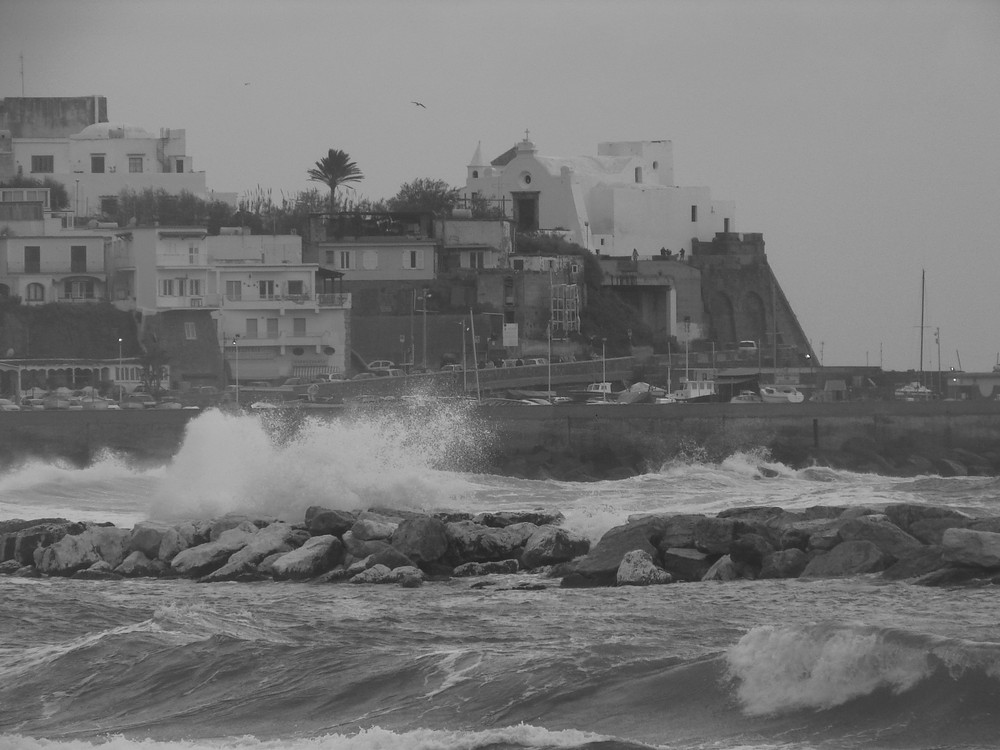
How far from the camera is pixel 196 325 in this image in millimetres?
63188

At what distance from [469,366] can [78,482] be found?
25.3m

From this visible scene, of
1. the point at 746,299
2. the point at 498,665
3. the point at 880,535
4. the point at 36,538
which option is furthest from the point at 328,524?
the point at 746,299

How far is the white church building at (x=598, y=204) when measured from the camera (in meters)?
82.0

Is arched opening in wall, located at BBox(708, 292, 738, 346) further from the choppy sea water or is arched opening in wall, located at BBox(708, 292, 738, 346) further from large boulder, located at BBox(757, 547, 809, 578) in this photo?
large boulder, located at BBox(757, 547, 809, 578)

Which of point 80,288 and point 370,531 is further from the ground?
point 80,288

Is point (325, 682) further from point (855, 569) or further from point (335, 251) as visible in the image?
point (335, 251)

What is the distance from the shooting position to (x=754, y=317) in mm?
81938

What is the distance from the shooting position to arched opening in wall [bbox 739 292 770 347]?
8156 cm

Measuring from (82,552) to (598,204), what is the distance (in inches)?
2317

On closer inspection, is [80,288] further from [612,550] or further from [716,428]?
[612,550]

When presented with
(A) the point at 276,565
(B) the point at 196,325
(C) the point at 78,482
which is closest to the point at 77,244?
(B) the point at 196,325

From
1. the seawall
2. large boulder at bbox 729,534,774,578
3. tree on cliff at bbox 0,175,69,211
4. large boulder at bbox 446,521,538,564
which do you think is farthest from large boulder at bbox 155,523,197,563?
tree on cliff at bbox 0,175,69,211

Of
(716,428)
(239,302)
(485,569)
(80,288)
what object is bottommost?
(485,569)

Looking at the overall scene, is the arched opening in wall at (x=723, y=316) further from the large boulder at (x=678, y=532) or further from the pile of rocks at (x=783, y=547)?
the large boulder at (x=678, y=532)
